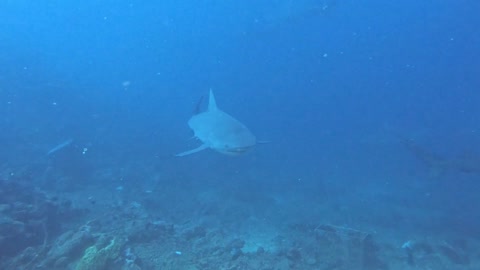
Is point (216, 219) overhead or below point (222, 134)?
below

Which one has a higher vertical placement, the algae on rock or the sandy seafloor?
the algae on rock

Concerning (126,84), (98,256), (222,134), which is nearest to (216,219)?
(98,256)

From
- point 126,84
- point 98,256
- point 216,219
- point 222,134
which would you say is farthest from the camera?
point 126,84

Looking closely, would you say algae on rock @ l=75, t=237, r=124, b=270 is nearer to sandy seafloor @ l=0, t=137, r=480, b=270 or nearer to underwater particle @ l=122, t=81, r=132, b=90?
sandy seafloor @ l=0, t=137, r=480, b=270

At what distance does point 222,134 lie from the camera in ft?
20.4

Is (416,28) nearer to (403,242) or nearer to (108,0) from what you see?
(403,242)

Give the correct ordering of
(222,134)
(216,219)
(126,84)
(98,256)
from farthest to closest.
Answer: (126,84) → (216,219) → (222,134) → (98,256)

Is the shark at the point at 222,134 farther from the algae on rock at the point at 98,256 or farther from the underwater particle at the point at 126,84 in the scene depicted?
the underwater particle at the point at 126,84

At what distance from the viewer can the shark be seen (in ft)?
19.1

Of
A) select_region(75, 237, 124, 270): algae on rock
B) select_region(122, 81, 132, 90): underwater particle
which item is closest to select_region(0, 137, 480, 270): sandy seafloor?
select_region(75, 237, 124, 270): algae on rock

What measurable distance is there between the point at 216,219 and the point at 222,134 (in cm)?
630

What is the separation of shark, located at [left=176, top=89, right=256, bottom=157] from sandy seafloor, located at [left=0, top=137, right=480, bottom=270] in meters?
2.82

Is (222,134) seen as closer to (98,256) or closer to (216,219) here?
(98,256)

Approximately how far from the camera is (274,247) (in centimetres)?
947
